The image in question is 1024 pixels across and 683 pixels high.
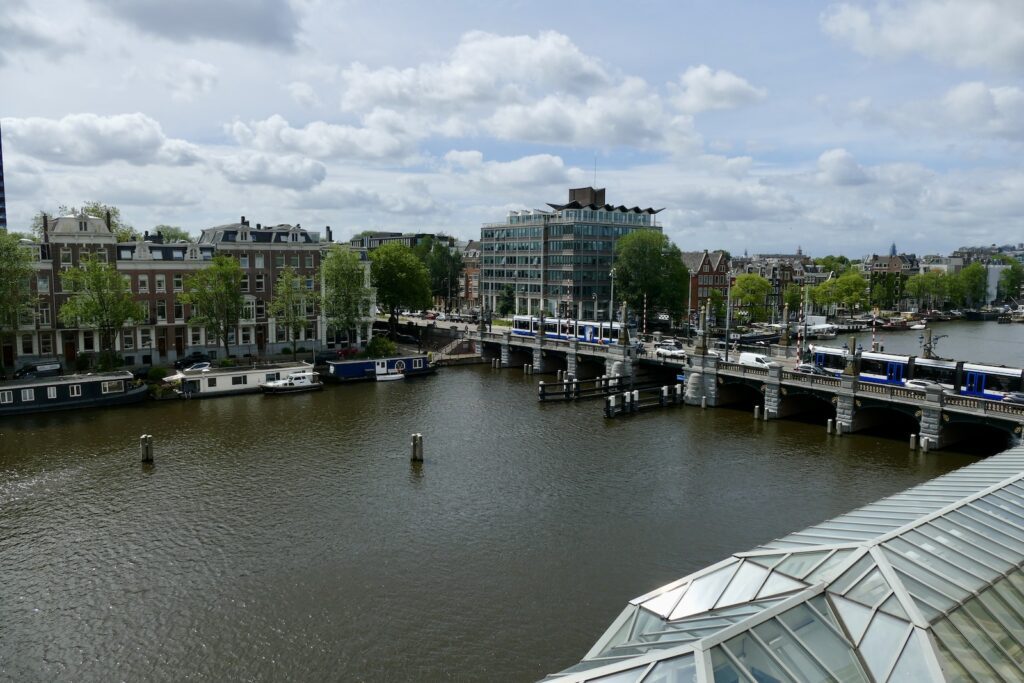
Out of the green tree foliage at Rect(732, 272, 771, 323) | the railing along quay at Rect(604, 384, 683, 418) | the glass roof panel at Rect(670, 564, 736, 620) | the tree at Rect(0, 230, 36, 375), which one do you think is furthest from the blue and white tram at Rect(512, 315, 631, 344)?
the glass roof panel at Rect(670, 564, 736, 620)

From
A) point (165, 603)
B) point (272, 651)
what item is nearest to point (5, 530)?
point (165, 603)

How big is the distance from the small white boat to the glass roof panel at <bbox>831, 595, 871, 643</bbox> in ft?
212

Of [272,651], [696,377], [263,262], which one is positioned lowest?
[272,651]

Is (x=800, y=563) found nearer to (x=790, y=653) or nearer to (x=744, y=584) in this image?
(x=744, y=584)

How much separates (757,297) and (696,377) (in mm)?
71076

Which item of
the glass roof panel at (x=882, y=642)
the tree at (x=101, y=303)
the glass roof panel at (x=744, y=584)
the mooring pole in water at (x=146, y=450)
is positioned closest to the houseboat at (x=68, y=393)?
the tree at (x=101, y=303)

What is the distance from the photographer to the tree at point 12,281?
66.0 m

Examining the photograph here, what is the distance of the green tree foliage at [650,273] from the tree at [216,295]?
58.6 m

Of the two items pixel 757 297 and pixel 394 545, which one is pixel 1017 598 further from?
pixel 757 297

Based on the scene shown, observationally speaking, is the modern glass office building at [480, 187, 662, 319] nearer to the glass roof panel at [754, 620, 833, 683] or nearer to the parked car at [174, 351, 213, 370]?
the parked car at [174, 351, 213, 370]

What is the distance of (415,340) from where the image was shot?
109312 mm

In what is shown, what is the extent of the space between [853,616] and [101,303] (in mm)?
74525

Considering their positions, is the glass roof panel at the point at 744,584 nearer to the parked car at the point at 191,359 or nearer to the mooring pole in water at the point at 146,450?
the mooring pole in water at the point at 146,450

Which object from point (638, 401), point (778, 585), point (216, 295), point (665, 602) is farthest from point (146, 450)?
point (778, 585)
